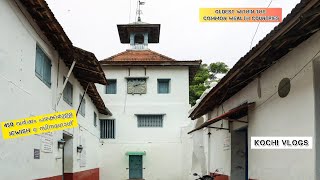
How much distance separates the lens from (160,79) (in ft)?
78.4

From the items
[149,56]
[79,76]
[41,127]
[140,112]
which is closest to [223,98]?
[79,76]

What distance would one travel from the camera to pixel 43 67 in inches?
366

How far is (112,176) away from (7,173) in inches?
674

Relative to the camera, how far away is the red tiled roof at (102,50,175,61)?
987 inches

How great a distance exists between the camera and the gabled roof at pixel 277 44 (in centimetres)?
520

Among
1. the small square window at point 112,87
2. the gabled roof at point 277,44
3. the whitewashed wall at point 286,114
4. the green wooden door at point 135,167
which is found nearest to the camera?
the gabled roof at point 277,44

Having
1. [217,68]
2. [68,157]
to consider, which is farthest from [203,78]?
[68,157]

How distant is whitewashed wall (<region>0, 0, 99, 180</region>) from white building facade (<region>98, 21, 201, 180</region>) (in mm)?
13183

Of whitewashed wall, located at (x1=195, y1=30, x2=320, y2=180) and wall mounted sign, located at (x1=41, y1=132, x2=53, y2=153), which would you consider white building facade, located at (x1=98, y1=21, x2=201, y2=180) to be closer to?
whitewashed wall, located at (x1=195, y1=30, x2=320, y2=180)

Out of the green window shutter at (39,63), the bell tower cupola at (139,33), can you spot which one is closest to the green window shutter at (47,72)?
the green window shutter at (39,63)

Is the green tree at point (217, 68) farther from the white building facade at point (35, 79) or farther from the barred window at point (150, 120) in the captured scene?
the white building facade at point (35, 79)

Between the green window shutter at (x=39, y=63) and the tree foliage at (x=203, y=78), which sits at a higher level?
the tree foliage at (x=203, y=78)
